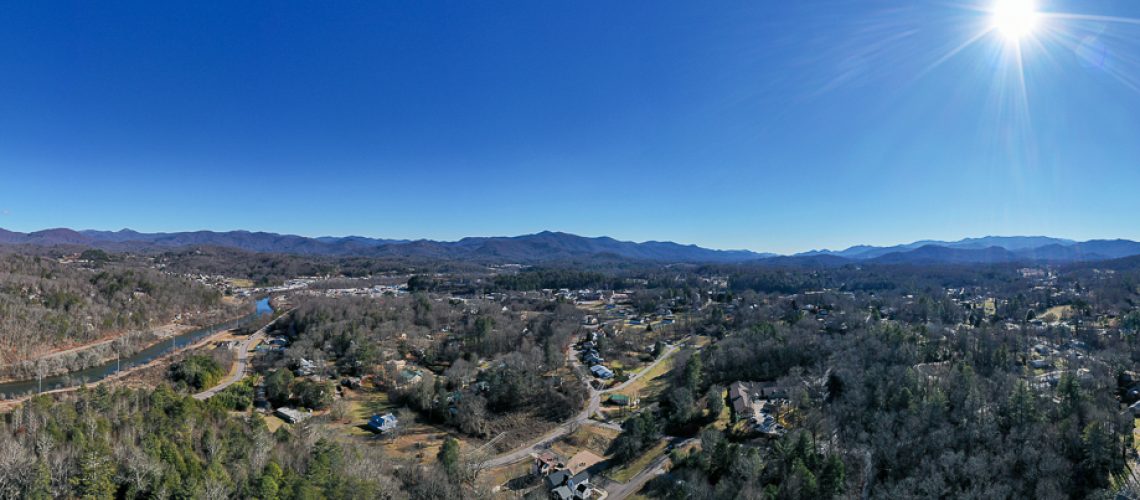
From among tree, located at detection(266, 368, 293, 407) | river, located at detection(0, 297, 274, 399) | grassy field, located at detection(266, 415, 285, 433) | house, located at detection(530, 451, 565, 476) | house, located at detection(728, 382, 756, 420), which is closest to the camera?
house, located at detection(530, 451, 565, 476)

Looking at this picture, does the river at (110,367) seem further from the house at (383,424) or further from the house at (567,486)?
the house at (567,486)

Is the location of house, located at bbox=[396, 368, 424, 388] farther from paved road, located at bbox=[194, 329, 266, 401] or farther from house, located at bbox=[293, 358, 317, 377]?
paved road, located at bbox=[194, 329, 266, 401]

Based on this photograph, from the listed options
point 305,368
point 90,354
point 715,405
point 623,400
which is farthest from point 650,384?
point 90,354

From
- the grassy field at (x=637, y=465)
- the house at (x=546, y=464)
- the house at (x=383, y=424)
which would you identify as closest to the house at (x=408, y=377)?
the house at (x=383, y=424)

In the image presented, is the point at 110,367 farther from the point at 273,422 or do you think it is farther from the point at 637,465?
the point at 637,465

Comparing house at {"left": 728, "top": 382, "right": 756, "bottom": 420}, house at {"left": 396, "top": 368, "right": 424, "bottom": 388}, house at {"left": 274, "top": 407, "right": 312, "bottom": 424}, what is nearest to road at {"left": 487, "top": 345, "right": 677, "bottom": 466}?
house at {"left": 728, "top": 382, "right": 756, "bottom": 420}

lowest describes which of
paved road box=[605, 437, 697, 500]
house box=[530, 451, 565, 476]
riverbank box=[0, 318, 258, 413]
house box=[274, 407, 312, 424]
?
paved road box=[605, 437, 697, 500]

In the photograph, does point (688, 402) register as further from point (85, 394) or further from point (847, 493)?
point (85, 394)
